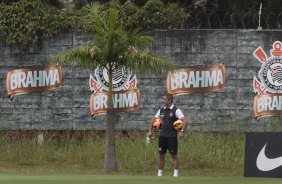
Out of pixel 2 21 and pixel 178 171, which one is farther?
pixel 2 21

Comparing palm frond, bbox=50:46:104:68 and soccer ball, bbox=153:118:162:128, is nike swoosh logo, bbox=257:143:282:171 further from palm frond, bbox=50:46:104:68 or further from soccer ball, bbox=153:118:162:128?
palm frond, bbox=50:46:104:68

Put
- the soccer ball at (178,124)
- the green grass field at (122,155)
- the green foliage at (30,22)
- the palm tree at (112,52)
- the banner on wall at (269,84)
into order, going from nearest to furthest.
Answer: the soccer ball at (178,124), the palm tree at (112,52), the green grass field at (122,155), the banner on wall at (269,84), the green foliage at (30,22)

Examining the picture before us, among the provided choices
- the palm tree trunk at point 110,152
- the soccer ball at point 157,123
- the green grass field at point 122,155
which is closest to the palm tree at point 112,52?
the palm tree trunk at point 110,152

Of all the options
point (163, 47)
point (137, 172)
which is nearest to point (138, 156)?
point (137, 172)

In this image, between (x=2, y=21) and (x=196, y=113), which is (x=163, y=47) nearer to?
(x=196, y=113)

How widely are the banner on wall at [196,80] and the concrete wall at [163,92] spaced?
0.14 metres

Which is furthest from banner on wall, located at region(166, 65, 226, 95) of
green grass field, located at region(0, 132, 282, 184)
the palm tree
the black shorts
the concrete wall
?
the black shorts

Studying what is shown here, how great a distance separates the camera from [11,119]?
23969 millimetres

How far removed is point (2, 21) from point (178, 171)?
21.7 feet

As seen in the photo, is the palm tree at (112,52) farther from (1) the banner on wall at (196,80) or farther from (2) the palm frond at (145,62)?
(1) the banner on wall at (196,80)

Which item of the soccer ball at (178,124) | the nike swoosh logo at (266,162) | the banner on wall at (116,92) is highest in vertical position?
the banner on wall at (116,92)

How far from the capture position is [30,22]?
77.7 feet

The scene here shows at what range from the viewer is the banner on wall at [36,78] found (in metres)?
23.7

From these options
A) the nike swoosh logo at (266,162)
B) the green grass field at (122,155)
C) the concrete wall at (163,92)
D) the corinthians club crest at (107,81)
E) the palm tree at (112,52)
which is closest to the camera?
the nike swoosh logo at (266,162)
